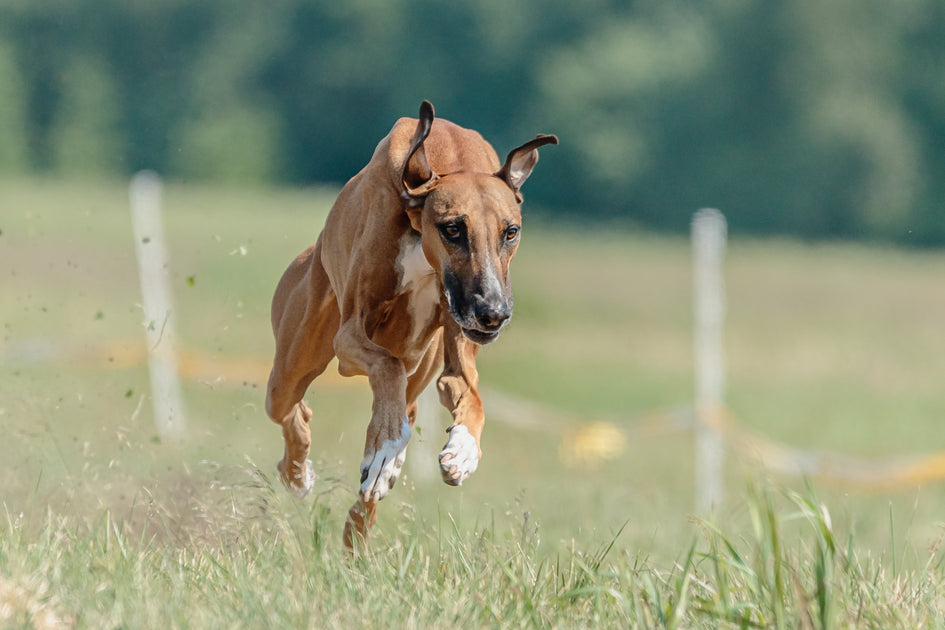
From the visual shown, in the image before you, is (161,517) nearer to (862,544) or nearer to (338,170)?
(862,544)

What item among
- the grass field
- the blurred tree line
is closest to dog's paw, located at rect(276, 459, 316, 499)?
the grass field

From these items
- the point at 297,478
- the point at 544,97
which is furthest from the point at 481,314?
the point at 544,97

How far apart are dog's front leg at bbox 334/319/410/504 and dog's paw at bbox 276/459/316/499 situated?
3.52 feet

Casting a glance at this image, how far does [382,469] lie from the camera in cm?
411

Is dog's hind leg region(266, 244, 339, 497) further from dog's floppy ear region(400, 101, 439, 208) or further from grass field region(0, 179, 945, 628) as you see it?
dog's floppy ear region(400, 101, 439, 208)

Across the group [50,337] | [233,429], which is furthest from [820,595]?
[50,337]

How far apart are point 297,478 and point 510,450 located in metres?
8.06

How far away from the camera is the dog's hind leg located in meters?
5.07

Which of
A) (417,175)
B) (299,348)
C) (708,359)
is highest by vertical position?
(417,175)

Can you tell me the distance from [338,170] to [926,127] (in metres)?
17.6

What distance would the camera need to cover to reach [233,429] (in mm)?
12078

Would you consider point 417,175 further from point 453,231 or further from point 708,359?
point 708,359

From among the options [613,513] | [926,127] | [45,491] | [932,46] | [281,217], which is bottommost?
[613,513]

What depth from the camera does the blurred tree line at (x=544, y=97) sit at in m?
34.6
